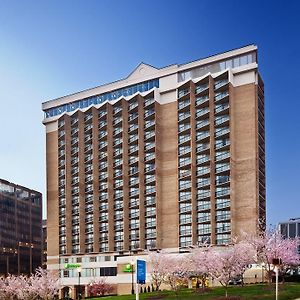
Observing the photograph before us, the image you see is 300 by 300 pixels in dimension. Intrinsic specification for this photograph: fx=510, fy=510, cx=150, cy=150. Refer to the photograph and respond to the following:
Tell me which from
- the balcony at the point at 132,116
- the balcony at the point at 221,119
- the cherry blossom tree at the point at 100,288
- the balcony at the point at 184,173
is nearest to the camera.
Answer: the cherry blossom tree at the point at 100,288

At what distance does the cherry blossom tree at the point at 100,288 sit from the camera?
109 meters

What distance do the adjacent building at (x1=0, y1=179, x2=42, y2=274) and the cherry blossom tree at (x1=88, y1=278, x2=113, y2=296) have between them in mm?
69670

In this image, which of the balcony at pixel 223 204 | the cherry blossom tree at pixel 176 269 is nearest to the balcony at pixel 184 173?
the balcony at pixel 223 204

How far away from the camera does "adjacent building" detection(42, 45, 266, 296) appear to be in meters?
108

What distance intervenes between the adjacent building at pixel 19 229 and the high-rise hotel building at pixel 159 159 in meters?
46.4

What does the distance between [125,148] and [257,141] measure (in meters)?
33.4

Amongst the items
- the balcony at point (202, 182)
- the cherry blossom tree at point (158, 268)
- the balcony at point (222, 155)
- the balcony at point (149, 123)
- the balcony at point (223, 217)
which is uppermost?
the balcony at point (149, 123)

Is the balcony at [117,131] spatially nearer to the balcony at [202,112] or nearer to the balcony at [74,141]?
the balcony at [74,141]

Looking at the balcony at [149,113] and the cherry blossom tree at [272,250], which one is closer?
the cherry blossom tree at [272,250]

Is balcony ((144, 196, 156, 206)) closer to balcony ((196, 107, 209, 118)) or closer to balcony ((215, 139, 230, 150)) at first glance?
balcony ((215, 139, 230, 150))

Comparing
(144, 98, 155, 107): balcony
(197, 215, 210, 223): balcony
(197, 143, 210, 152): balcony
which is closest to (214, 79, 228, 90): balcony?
(197, 143, 210, 152): balcony

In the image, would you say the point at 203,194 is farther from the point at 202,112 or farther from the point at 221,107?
the point at 221,107

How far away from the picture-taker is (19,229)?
601ft

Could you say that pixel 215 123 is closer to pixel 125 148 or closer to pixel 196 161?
Result: pixel 196 161
